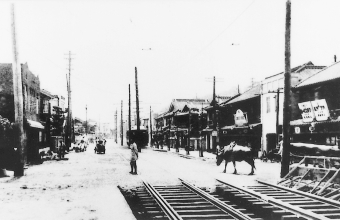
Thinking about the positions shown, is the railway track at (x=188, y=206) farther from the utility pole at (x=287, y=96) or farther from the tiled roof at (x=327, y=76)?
the tiled roof at (x=327, y=76)

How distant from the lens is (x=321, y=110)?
22859mm

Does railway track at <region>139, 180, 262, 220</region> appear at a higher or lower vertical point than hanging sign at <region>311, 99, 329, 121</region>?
lower

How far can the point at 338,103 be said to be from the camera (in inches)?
929

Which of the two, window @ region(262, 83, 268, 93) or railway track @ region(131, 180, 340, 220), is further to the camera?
window @ region(262, 83, 268, 93)

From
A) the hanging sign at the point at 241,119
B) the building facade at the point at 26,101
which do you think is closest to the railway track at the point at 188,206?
the building facade at the point at 26,101

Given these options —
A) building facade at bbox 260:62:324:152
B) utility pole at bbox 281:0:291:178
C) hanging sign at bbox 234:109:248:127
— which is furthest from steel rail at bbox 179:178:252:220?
Answer: hanging sign at bbox 234:109:248:127

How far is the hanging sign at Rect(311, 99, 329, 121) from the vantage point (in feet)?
73.5

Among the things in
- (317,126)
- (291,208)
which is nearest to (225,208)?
(291,208)

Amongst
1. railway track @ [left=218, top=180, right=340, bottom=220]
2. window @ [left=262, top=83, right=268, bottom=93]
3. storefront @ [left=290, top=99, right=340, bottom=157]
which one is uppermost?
window @ [left=262, top=83, right=268, bottom=93]

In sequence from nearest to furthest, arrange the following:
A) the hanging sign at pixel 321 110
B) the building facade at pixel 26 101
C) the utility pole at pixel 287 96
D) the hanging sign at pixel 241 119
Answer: the utility pole at pixel 287 96 → the hanging sign at pixel 321 110 → the building facade at pixel 26 101 → the hanging sign at pixel 241 119

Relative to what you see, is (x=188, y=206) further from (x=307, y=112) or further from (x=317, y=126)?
(x=307, y=112)

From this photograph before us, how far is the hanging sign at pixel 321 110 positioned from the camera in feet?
73.5

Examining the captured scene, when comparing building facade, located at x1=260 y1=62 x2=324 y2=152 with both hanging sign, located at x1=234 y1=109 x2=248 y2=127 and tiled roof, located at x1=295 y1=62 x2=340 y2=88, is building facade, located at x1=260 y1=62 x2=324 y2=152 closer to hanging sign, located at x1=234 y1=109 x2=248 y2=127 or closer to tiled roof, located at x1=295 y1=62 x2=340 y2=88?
hanging sign, located at x1=234 y1=109 x2=248 y2=127

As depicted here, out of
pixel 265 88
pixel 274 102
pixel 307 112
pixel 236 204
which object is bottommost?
pixel 236 204
